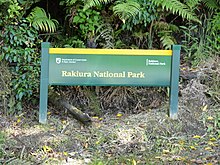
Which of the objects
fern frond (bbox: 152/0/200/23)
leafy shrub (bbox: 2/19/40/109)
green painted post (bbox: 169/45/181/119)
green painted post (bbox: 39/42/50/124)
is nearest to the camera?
green painted post (bbox: 39/42/50/124)

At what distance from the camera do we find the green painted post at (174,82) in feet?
15.1

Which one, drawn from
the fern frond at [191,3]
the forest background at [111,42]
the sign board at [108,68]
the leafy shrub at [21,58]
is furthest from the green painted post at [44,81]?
the fern frond at [191,3]

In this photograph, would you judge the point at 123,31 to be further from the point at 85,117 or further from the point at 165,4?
the point at 85,117

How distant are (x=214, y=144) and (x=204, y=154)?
298mm

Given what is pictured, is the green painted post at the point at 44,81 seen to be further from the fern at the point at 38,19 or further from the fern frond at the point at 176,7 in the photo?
the fern frond at the point at 176,7

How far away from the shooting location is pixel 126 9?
15.8 ft

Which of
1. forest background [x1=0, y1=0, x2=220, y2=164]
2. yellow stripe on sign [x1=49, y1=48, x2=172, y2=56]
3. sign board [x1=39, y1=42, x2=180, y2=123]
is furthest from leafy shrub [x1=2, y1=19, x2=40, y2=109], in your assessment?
yellow stripe on sign [x1=49, y1=48, x2=172, y2=56]

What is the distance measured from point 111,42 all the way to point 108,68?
0.89 meters

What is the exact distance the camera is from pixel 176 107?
4672 mm

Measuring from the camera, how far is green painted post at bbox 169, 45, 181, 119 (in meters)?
4.61

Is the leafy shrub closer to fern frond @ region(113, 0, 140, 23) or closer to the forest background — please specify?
the forest background

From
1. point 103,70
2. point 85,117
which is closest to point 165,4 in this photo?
point 103,70

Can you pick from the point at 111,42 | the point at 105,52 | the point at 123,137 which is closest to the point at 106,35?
the point at 111,42

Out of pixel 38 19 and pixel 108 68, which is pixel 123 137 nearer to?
pixel 108 68
